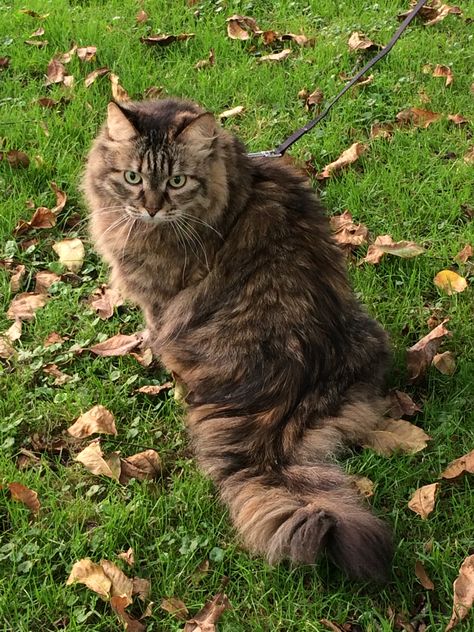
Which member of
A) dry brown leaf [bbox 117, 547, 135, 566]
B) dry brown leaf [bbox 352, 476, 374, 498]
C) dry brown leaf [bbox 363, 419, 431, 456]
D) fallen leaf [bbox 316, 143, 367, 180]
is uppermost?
fallen leaf [bbox 316, 143, 367, 180]

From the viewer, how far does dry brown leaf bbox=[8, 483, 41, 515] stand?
237 centimetres

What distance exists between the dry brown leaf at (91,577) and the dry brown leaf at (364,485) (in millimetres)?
890

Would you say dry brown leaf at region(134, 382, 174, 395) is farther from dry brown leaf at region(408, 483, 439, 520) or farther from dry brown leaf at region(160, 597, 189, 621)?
dry brown leaf at region(408, 483, 439, 520)

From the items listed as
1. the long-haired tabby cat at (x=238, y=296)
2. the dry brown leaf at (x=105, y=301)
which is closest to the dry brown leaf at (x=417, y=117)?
the long-haired tabby cat at (x=238, y=296)

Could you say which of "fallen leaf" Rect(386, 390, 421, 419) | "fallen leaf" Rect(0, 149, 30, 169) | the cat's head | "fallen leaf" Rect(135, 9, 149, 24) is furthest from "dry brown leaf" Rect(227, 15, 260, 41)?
"fallen leaf" Rect(386, 390, 421, 419)

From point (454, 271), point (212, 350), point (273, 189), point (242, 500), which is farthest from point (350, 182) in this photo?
point (242, 500)

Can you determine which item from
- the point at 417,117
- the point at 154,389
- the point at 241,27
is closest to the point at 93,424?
the point at 154,389

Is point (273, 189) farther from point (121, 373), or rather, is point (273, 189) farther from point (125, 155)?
point (121, 373)

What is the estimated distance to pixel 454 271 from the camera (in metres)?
3.32

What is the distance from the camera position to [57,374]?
292cm

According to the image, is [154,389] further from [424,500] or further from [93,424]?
[424,500]

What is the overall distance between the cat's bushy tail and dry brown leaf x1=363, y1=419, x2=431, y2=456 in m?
0.06

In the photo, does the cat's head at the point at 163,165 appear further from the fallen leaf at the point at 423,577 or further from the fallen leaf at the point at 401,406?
the fallen leaf at the point at 423,577

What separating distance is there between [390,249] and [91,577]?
2.06 m
